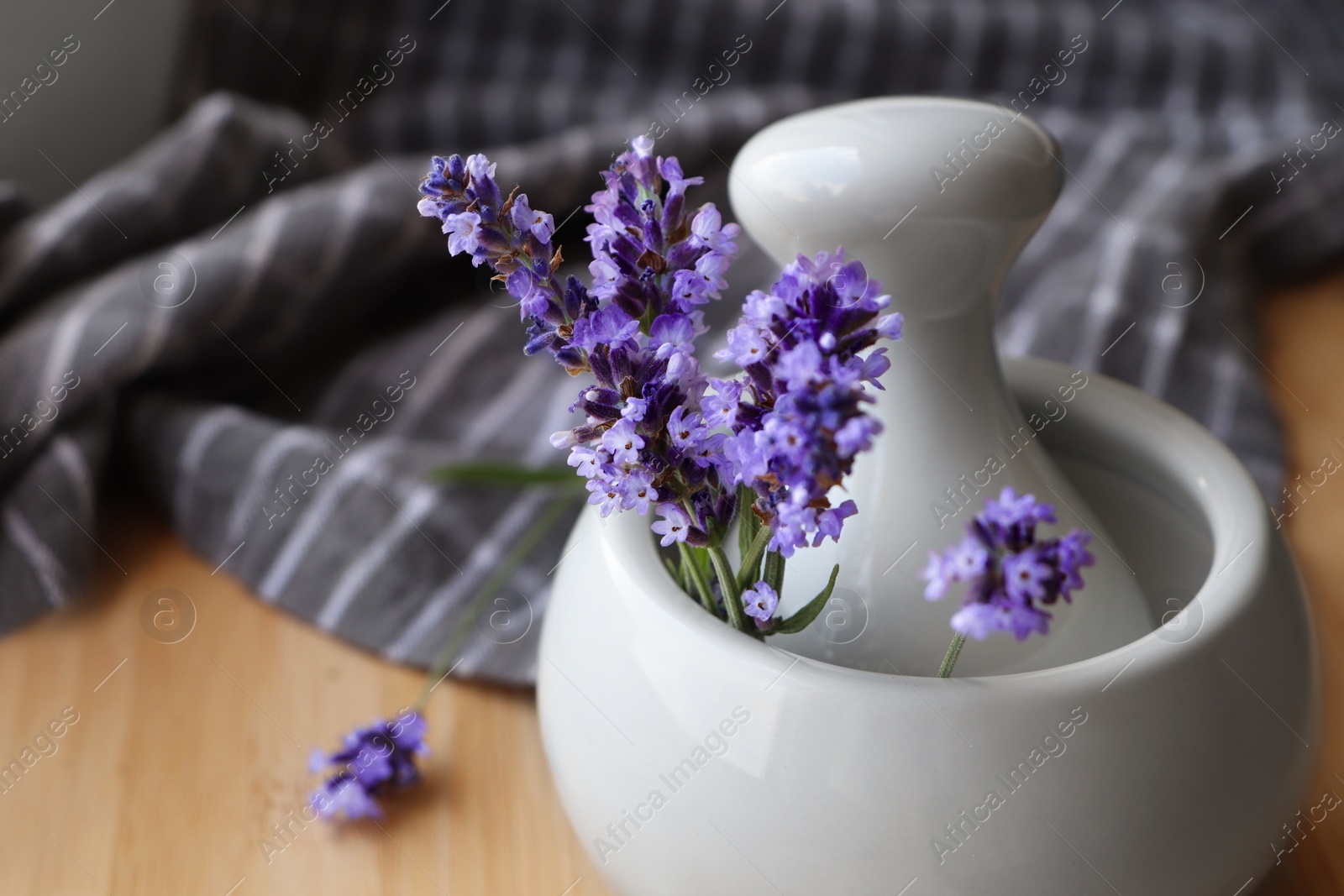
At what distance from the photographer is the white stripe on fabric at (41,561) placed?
0.56 m

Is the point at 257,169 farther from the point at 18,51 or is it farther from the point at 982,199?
the point at 982,199

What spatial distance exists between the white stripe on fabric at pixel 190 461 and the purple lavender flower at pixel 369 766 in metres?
0.18

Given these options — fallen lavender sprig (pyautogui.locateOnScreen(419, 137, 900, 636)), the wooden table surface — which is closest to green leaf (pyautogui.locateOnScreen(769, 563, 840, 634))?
fallen lavender sprig (pyautogui.locateOnScreen(419, 137, 900, 636))

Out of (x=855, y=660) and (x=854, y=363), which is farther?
(x=855, y=660)

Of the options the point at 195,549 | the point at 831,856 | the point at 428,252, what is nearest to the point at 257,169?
the point at 428,252

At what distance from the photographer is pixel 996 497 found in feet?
1.17

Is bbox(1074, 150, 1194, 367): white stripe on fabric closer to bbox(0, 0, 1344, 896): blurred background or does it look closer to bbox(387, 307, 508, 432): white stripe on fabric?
bbox(0, 0, 1344, 896): blurred background

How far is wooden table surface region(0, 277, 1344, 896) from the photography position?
432 millimetres

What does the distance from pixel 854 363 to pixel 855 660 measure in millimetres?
134

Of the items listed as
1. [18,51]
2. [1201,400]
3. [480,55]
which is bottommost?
[1201,400]

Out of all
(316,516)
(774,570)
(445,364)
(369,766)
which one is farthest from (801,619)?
(445,364)

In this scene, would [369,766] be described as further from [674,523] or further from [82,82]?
[82,82]

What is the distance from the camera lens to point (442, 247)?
2.43 feet

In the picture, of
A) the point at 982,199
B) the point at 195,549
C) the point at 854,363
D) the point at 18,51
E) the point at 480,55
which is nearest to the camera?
the point at 854,363
